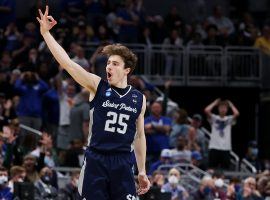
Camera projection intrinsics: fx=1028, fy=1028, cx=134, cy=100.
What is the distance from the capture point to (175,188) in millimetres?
18297

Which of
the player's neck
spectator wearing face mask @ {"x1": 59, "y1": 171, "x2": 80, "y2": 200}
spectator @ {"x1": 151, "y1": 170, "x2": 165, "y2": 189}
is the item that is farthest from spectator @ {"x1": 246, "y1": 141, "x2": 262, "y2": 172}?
the player's neck

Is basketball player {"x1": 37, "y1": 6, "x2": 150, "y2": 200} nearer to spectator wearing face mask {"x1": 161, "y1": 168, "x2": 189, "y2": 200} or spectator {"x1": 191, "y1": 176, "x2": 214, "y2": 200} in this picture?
spectator wearing face mask {"x1": 161, "y1": 168, "x2": 189, "y2": 200}

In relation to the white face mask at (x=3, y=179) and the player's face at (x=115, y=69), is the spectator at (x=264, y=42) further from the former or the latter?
the player's face at (x=115, y=69)

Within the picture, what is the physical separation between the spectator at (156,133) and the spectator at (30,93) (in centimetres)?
232

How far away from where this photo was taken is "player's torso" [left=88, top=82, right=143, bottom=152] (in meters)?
10.7

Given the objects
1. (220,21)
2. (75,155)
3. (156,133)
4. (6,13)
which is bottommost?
(75,155)

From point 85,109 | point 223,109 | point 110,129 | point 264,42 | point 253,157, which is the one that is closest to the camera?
point 110,129

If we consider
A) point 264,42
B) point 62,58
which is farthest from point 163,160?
point 62,58

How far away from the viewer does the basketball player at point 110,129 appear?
34.7 ft

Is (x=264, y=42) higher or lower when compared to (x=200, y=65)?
higher

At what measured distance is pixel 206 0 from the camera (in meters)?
30.3

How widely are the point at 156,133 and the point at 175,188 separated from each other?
2686 mm

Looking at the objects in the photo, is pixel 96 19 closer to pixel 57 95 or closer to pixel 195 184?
pixel 57 95

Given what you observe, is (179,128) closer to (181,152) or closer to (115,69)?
(181,152)
